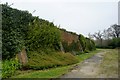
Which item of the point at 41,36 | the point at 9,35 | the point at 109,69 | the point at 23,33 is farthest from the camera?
the point at 41,36

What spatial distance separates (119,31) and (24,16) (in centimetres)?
7285

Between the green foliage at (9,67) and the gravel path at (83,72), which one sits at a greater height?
the green foliage at (9,67)

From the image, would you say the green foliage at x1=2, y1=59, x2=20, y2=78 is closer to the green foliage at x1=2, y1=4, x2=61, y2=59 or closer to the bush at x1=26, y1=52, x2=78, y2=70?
the green foliage at x1=2, y1=4, x2=61, y2=59

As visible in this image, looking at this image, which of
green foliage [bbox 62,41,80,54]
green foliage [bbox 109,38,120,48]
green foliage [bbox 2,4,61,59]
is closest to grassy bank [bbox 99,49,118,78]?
green foliage [bbox 2,4,61,59]

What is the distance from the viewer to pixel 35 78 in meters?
8.83

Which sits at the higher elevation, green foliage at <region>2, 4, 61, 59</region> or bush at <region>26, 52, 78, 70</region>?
green foliage at <region>2, 4, 61, 59</region>

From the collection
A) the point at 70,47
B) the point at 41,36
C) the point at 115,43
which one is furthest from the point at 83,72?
the point at 115,43

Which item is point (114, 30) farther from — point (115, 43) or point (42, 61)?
point (42, 61)

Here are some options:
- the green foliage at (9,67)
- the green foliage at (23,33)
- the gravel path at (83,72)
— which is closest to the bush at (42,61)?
the green foliage at (23,33)

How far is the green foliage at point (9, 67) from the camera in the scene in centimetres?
922

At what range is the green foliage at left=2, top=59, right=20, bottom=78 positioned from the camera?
9222 millimetres

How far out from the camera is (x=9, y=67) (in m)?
9.64

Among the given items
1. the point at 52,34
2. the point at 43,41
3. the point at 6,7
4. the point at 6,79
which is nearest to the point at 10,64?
the point at 6,79

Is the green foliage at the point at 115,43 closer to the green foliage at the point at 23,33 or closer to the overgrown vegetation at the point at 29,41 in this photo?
the overgrown vegetation at the point at 29,41
